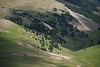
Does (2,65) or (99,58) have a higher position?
(2,65)

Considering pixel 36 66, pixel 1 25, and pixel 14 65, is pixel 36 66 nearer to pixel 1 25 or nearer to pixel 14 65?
pixel 14 65

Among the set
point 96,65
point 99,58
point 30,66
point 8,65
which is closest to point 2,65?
point 8,65

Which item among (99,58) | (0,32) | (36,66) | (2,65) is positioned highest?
(2,65)

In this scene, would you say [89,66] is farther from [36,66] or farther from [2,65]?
[2,65]

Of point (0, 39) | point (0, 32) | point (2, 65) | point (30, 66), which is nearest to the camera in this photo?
point (2, 65)

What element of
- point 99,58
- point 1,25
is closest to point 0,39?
point 1,25

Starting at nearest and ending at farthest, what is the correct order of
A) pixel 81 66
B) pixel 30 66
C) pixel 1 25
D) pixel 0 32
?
pixel 30 66 → pixel 81 66 → pixel 0 32 → pixel 1 25

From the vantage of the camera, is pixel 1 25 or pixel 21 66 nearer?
pixel 21 66

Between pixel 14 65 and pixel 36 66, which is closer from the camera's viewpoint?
pixel 14 65

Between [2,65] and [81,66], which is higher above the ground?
[2,65]
